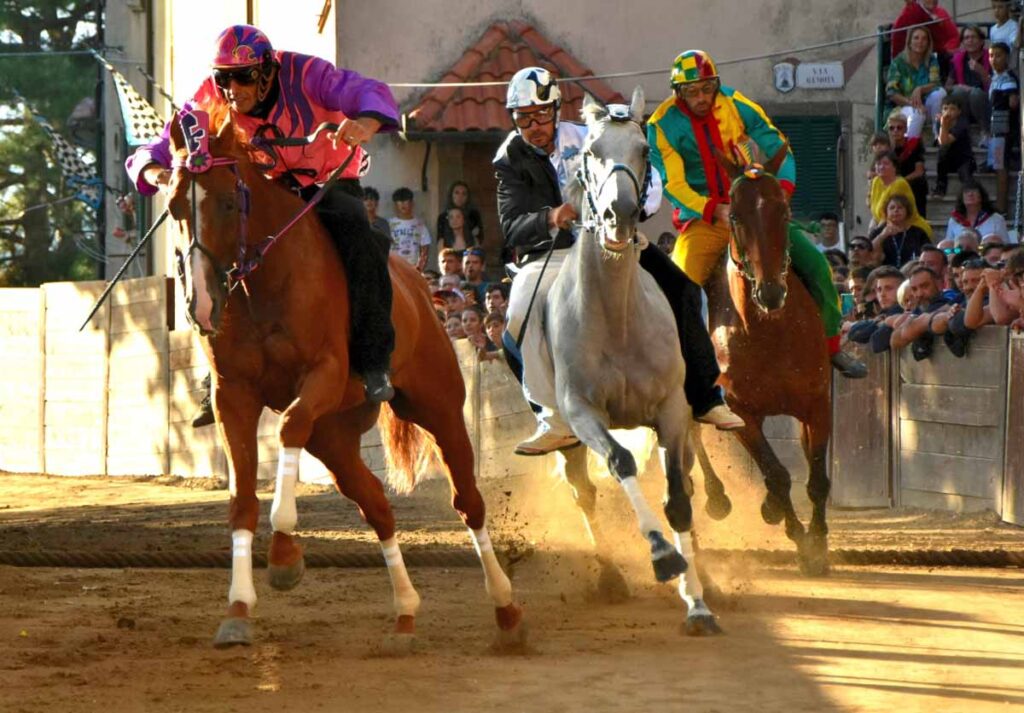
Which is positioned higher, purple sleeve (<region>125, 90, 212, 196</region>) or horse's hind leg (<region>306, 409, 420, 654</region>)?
purple sleeve (<region>125, 90, 212, 196</region>)

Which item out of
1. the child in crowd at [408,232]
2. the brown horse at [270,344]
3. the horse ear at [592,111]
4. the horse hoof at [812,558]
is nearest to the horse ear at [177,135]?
the brown horse at [270,344]

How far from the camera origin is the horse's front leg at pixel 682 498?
8.26 metres

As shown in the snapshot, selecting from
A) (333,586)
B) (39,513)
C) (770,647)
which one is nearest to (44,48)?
(39,513)

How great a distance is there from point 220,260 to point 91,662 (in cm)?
174

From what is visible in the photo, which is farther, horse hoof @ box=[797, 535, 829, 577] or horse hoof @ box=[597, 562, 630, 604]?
horse hoof @ box=[797, 535, 829, 577]

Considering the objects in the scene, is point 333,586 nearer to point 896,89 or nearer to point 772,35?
point 896,89

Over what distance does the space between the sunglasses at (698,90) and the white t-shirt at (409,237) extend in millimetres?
8738

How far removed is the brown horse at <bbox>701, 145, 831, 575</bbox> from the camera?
1052 cm

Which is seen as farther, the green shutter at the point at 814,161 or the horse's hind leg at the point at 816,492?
the green shutter at the point at 814,161

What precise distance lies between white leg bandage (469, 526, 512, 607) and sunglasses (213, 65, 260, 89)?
2.32m

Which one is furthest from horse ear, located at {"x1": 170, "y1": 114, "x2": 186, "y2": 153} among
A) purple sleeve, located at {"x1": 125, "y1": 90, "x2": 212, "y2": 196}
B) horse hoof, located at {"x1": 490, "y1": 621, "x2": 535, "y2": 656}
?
horse hoof, located at {"x1": 490, "y1": 621, "x2": 535, "y2": 656}

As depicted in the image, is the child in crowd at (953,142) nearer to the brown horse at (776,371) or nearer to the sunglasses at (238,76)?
the brown horse at (776,371)

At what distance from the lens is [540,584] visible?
10.5 metres

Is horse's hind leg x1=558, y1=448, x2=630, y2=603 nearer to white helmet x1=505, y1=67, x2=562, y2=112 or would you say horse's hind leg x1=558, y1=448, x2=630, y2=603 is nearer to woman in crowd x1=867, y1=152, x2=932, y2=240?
white helmet x1=505, y1=67, x2=562, y2=112
